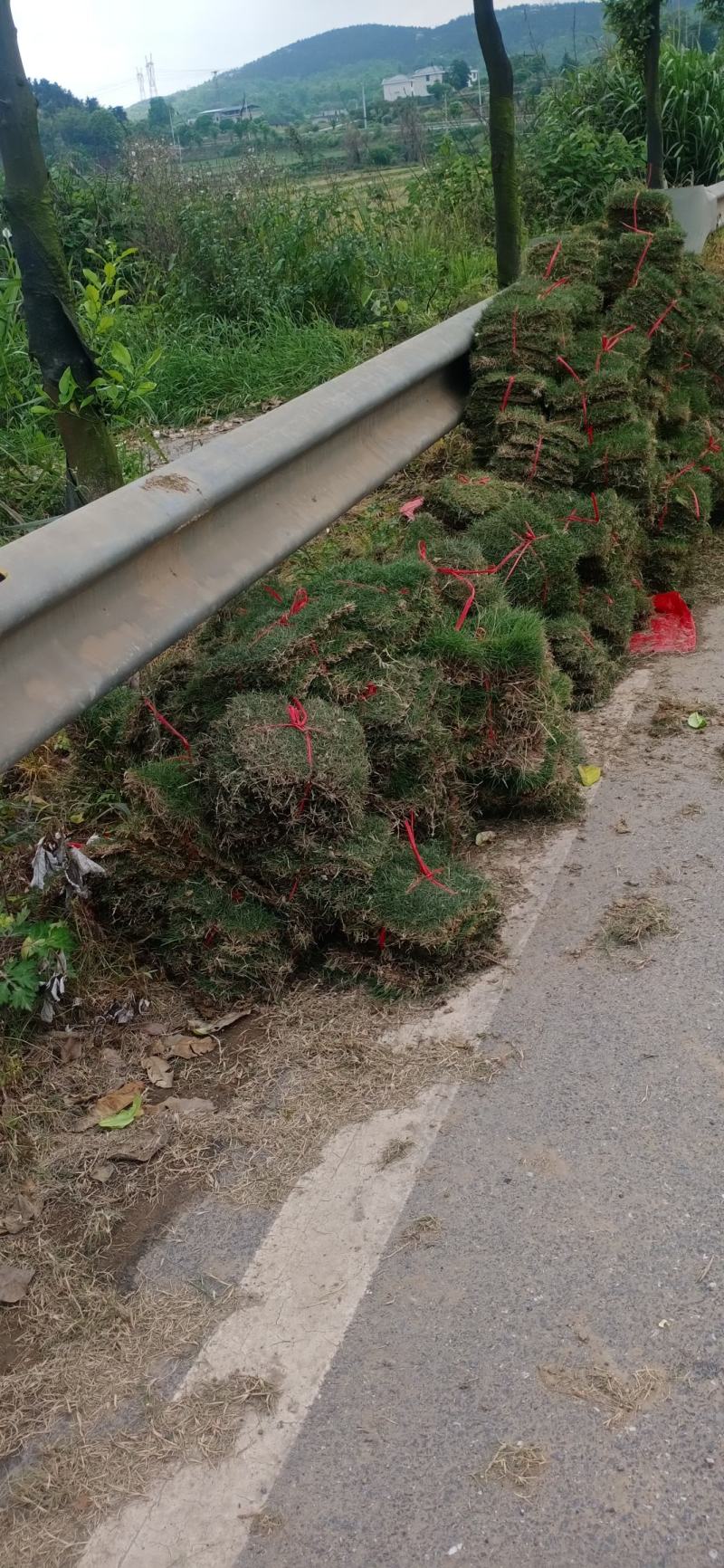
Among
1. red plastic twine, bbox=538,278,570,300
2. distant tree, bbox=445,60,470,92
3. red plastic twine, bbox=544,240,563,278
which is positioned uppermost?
distant tree, bbox=445,60,470,92

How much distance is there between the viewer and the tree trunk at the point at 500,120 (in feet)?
25.3

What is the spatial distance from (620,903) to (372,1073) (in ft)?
3.01

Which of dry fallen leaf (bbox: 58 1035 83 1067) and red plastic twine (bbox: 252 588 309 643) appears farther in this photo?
Answer: red plastic twine (bbox: 252 588 309 643)

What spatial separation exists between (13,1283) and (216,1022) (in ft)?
2.91

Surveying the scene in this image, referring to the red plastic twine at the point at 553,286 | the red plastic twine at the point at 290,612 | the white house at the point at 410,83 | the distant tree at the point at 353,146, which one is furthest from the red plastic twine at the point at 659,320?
the white house at the point at 410,83

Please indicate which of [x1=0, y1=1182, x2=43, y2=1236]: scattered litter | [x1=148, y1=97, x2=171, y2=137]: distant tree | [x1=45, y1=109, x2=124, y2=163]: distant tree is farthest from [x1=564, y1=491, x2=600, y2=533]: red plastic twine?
[x1=148, y1=97, x2=171, y2=137]: distant tree

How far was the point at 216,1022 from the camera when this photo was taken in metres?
3.24

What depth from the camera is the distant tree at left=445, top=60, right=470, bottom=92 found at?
863 inches

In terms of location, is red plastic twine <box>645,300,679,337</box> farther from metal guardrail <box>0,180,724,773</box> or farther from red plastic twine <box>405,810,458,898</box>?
red plastic twine <box>405,810,458,898</box>

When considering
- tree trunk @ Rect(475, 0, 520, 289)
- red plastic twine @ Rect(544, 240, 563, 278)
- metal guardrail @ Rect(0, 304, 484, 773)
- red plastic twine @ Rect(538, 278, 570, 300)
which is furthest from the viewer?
tree trunk @ Rect(475, 0, 520, 289)

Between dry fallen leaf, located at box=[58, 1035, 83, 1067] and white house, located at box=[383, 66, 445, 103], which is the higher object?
white house, located at box=[383, 66, 445, 103]

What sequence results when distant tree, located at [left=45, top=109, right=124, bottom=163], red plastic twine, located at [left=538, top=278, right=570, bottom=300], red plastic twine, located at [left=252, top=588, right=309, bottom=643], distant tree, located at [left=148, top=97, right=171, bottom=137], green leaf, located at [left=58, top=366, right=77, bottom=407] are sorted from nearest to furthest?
red plastic twine, located at [left=252, top=588, right=309, bottom=643] → green leaf, located at [left=58, top=366, right=77, bottom=407] → red plastic twine, located at [left=538, top=278, right=570, bottom=300] → distant tree, located at [left=45, top=109, right=124, bottom=163] → distant tree, located at [left=148, top=97, right=171, bottom=137]

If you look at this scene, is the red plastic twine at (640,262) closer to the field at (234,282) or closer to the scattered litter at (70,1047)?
the field at (234,282)

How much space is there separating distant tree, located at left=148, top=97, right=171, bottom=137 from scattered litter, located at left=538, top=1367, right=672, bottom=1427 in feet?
42.9
